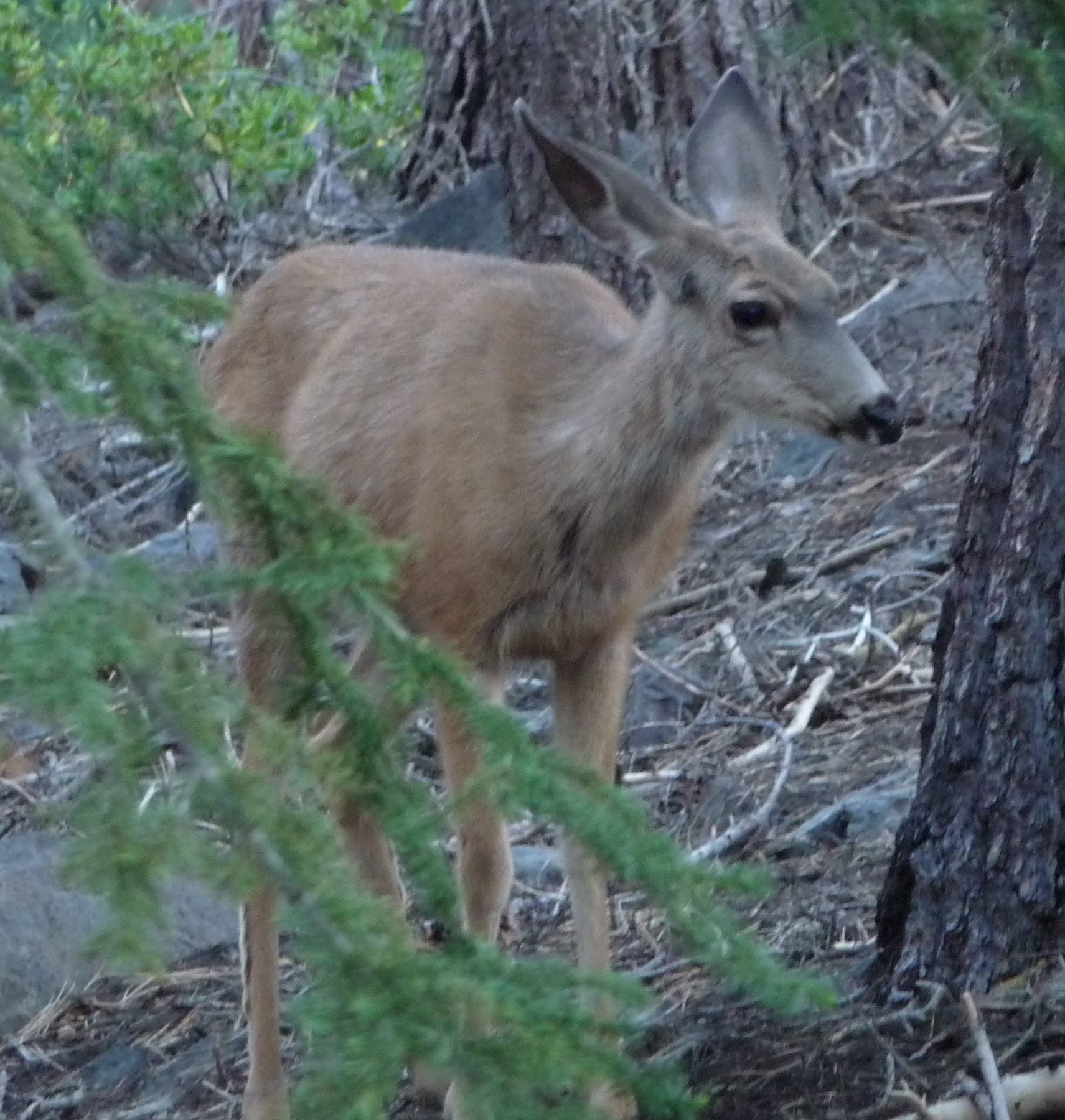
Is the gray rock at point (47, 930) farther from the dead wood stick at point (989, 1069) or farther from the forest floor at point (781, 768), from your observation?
the dead wood stick at point (989, 1069)

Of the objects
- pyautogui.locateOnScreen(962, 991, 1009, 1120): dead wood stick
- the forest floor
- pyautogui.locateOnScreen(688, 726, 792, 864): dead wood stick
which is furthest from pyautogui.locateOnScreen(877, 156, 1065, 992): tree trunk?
pyautogui.locateOnScreen(688, 726, 792, 864): dead wood stick

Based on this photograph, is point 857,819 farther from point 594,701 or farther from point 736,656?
point 736,656

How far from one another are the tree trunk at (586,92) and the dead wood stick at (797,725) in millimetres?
2212

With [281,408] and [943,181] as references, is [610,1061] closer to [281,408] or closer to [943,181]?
[281,408]

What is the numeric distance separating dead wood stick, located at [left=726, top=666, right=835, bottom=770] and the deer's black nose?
177 cm

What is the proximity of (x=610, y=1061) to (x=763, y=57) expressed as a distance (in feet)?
4.97

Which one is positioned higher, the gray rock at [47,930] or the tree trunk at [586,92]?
the tree trunk at [586,92]

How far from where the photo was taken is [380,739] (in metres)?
3.14

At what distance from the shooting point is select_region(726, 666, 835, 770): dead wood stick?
25.4 feet

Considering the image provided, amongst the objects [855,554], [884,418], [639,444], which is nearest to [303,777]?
[884,418]

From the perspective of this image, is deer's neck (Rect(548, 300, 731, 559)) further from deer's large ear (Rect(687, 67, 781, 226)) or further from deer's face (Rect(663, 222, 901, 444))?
deer's large ear (Rect(687, 67, 781, 226))

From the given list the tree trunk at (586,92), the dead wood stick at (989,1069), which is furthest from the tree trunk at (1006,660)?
the tree trunk at (586,92)

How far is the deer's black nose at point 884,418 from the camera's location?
611cm

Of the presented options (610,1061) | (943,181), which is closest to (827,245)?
(943,181)
